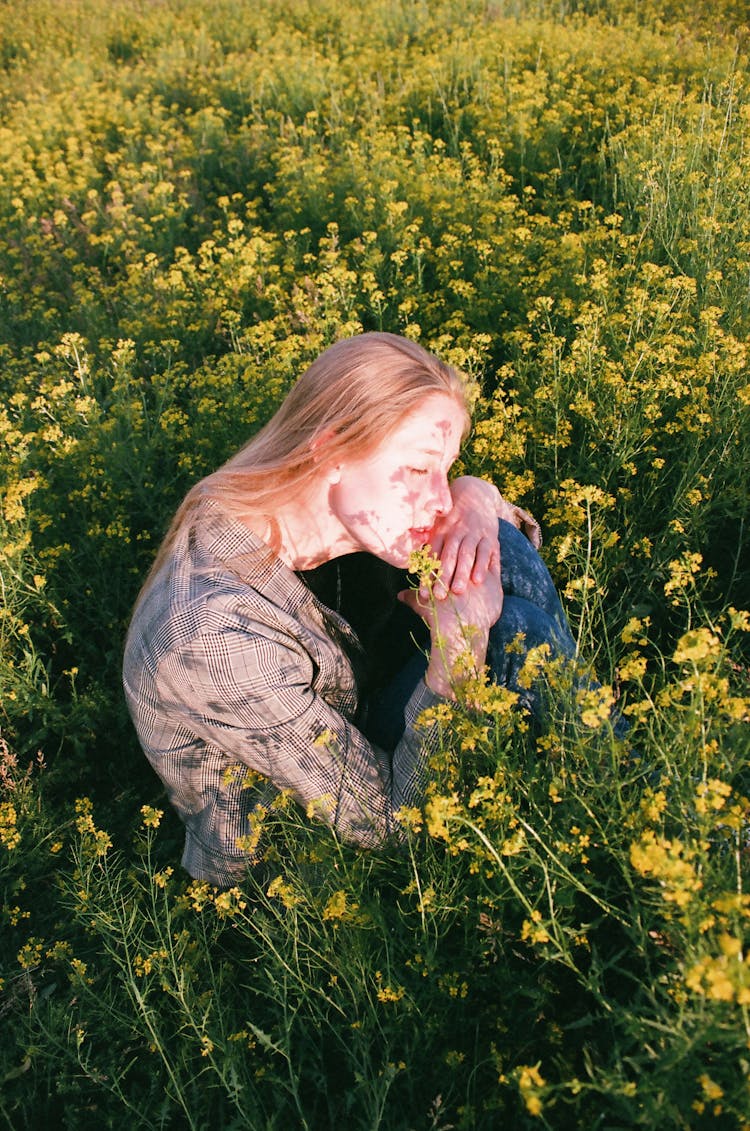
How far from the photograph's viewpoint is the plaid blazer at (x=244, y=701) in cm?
210

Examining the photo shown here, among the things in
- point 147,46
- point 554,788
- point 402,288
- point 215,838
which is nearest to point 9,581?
point 215,838

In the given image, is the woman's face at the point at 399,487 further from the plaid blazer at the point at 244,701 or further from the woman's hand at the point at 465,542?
the plaid blazer at the point at 244,701

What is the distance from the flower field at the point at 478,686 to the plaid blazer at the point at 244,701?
14cm

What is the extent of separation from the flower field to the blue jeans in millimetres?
107

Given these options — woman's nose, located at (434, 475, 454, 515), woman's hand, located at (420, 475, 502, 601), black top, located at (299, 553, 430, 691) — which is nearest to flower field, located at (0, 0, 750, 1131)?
woman's hand, located at (420, 475, 502, 601)

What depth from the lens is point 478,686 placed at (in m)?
1.93

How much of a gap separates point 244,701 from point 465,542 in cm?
83

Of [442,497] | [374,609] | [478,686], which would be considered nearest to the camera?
[478,686]

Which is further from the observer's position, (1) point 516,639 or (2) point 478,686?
(1) point 516,639

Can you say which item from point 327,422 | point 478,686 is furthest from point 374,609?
point 478,686

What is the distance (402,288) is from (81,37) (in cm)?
1003

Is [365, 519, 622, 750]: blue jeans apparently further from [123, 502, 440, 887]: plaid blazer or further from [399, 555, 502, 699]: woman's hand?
[123, 502, 440, 887]: plaid blazer

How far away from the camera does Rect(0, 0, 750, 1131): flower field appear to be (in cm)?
181

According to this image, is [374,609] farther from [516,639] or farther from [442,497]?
[516,639]
